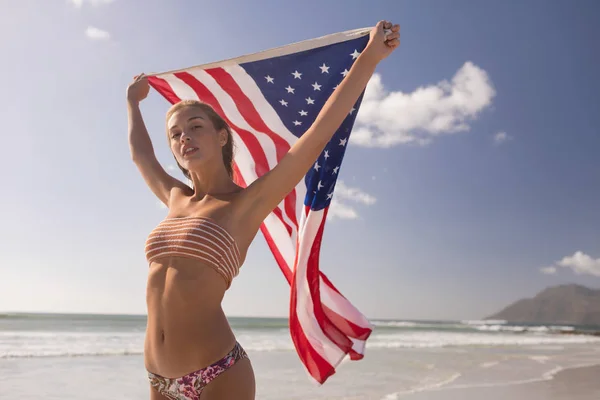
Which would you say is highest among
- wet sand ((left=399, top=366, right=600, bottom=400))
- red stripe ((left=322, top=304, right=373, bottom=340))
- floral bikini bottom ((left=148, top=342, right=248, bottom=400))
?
red stripe ((left=322, top=304, right=373, bottom=340))

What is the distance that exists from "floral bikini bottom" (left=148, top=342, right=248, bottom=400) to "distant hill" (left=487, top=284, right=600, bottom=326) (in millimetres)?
84925

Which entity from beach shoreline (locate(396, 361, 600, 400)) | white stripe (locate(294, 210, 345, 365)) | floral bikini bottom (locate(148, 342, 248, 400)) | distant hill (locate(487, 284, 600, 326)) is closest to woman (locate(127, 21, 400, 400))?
floral bikini bottom (locate(148, 342, 248, 400))

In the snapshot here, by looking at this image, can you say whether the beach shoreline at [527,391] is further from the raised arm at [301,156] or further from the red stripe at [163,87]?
the raised arm at [301,156]

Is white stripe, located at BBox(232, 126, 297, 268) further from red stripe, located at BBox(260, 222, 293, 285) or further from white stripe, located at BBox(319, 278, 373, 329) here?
white stripe, located at BBox(319, 278, 373, 329)

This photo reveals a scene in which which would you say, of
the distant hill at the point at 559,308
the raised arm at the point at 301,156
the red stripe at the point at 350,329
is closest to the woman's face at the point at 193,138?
the raised arm at the point at 301,156

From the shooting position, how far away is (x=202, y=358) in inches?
76.9

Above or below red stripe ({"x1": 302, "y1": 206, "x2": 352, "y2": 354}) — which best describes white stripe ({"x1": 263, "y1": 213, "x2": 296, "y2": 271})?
above

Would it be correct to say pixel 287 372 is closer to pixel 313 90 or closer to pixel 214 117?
pixel 313 90

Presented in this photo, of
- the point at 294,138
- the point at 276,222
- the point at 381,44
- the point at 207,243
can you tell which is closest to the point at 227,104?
the point at 294,138

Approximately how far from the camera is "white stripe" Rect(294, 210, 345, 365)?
10.0 feet

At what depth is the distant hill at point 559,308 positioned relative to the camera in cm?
7981

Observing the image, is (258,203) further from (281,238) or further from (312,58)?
(312,58)

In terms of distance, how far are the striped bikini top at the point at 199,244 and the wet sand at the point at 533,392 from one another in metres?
6.01

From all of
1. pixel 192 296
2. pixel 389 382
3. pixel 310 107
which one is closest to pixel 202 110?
pixel 192 296
